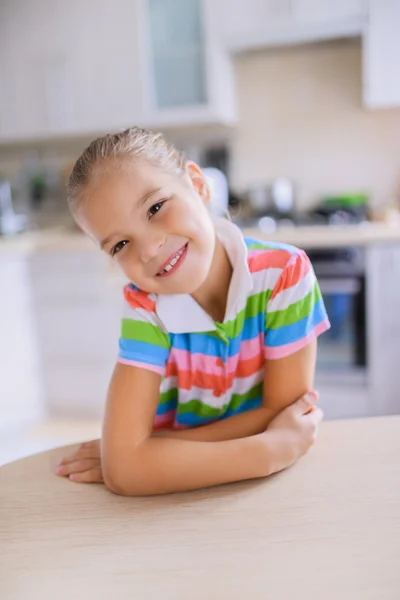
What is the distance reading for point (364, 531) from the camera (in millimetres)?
579

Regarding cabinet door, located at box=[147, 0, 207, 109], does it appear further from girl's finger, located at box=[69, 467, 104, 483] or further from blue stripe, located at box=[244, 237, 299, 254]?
girl's finger, located at box=[69, 467, 104, 483]

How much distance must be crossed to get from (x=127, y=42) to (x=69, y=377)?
1585mm

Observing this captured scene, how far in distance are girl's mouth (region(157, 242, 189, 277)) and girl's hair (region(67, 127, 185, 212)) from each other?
0.39 feet

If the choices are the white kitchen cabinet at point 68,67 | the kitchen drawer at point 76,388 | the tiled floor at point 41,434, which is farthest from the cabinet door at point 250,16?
the tiled floor at point 41,434

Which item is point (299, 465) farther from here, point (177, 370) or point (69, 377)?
point (69, 377)

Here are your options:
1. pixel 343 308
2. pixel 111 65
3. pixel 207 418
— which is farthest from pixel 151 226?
pixel 111 65

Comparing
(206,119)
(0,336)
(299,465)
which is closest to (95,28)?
(206,119)

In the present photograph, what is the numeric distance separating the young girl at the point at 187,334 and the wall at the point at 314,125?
6.87 ft

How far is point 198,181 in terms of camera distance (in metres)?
0.94

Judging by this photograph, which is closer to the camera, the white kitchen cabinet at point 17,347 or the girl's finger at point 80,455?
the girl's finger at point 80,455

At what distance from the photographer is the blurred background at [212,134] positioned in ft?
8.36

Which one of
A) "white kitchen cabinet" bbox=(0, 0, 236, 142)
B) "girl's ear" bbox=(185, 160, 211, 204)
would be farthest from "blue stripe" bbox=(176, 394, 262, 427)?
"white kitchen cabinet" bbox=(0, 0, 236, 142)

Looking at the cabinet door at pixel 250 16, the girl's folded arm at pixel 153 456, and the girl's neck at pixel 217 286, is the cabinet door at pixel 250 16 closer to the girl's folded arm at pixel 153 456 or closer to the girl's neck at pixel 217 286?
the girl's neck at pixel 217 286

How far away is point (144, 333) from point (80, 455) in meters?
0.19
